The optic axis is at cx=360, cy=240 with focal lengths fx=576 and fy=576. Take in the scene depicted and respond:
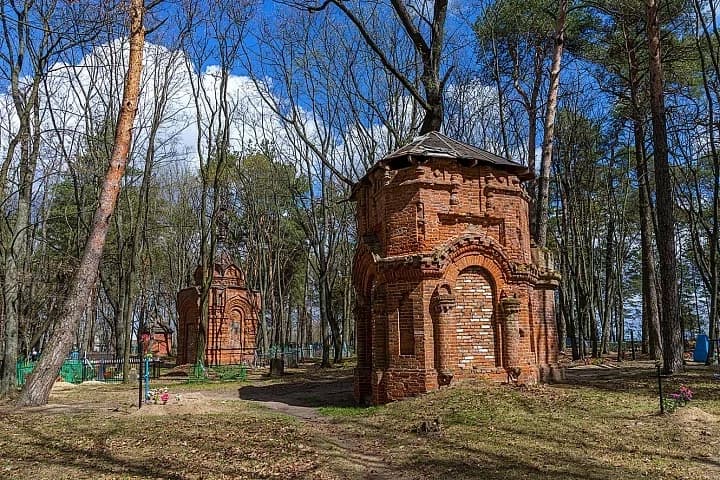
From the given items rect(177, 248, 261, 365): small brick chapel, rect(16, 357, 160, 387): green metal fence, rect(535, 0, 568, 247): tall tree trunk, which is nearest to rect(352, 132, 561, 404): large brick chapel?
rect(535, 0, 568, 247): tall tree trunk

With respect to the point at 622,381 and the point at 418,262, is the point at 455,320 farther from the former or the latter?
the point at 622,381

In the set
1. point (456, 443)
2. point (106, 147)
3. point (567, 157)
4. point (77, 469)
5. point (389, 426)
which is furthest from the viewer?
point (567, 157)

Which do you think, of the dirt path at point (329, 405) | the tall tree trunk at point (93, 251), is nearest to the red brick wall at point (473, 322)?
the dirt path at point (329, 405)

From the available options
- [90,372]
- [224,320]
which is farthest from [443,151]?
[224,320]

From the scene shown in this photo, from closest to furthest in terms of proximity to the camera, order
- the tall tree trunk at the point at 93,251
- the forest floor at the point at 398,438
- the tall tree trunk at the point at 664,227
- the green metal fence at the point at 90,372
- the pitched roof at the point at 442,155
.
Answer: the forest floor at the point at 398,438 → the tall tree trunk at the point at 93,251 → the pitched roof at the point at 442,155 → the tall tree trunk at the point at 664,227 → the green metal fence at the point at 90,372

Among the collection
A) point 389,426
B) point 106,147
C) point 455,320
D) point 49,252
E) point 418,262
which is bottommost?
point 389,426

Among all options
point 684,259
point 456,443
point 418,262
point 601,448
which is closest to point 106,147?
point 418,262

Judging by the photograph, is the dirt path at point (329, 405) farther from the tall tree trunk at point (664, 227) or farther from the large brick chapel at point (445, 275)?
the tall tree trunk at point (664, 227)

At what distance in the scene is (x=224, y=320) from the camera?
32.2 metres

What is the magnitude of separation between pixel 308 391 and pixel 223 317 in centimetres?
1500

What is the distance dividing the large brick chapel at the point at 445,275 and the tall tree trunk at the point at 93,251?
579cm

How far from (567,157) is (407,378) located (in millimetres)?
21629

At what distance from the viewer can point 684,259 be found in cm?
4306

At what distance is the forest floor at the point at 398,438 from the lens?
744 cm
